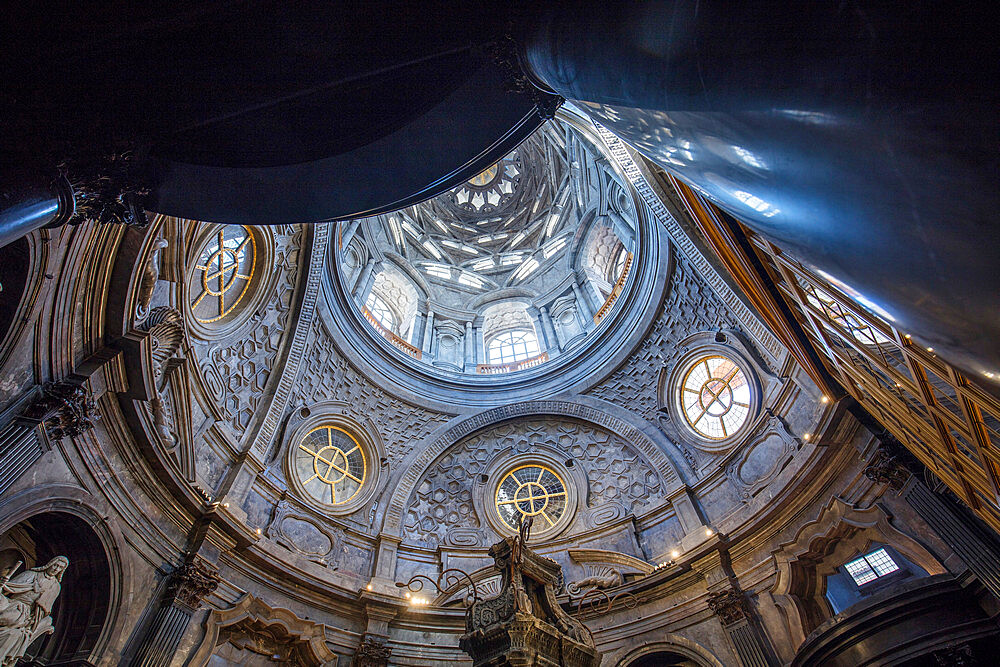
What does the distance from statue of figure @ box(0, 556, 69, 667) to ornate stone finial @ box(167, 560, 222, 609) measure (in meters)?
1.81

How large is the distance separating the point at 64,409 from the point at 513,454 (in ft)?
35.5

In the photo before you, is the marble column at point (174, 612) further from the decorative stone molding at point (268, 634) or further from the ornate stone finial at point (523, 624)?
the ornate stone finial at point (523, 624)

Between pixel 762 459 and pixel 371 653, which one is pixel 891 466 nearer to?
pixel 762 459

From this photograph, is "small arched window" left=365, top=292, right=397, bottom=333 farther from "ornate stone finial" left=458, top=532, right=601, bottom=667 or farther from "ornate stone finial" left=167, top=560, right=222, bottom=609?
"ornate stone finial" left=458, top=532, right=601, bottom=667

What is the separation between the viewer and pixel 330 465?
13484mm

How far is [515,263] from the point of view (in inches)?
861

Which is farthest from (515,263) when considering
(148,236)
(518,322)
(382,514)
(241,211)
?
(241,211)

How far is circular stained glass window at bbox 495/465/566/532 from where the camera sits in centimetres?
1413

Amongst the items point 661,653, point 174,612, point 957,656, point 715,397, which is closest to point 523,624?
point 957,656

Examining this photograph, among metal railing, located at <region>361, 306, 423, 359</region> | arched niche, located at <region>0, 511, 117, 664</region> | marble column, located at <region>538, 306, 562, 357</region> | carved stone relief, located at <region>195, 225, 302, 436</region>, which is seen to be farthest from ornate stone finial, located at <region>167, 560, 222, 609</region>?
marble column, located at <region>538, 306, 562, 357</region>

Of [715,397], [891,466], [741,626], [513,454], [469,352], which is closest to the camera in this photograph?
[891,466]

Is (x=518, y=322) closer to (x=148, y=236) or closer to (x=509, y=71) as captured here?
(x=148, y=236)

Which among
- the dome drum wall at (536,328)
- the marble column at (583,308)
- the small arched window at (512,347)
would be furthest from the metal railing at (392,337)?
the marble column at (583,308)

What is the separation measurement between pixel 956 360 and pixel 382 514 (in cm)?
1350
